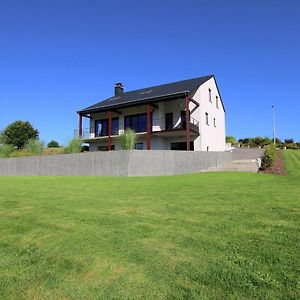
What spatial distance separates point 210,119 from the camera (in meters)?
32.0

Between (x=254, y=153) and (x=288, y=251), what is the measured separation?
89.4ft

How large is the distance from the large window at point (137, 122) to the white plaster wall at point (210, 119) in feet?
16.7

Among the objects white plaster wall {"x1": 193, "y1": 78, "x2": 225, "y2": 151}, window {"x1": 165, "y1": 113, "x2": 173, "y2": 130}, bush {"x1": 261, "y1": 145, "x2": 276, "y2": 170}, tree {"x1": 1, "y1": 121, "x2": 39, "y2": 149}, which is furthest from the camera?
tree {"x1": 1, "y1": 121, "x2": 39, "y2": 149}

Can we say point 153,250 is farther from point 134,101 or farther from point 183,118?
point 134,101

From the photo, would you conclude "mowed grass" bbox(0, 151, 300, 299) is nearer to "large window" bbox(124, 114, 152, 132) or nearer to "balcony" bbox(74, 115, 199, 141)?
"balcony" bbox(74, 115, 199, 141)

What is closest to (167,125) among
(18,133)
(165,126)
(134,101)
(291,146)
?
(165,126)

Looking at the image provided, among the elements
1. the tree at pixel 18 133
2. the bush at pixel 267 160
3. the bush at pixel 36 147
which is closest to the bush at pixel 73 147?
the bush at pixel 36 147

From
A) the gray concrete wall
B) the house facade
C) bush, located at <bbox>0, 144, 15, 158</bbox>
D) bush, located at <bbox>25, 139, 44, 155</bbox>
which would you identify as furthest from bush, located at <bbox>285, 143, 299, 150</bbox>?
bush, located at <bbox>0, 144, 15, 158</bbox>

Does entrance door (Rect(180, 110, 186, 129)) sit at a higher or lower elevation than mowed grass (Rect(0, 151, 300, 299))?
higher

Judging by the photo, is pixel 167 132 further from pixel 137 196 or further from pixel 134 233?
pixel 134 233

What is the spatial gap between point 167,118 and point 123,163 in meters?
13.6

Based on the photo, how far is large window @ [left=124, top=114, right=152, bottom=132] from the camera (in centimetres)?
3148

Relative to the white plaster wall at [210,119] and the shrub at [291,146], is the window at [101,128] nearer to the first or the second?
the white plaster wall at [210,119]

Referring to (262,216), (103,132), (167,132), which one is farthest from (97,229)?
(103,132)
